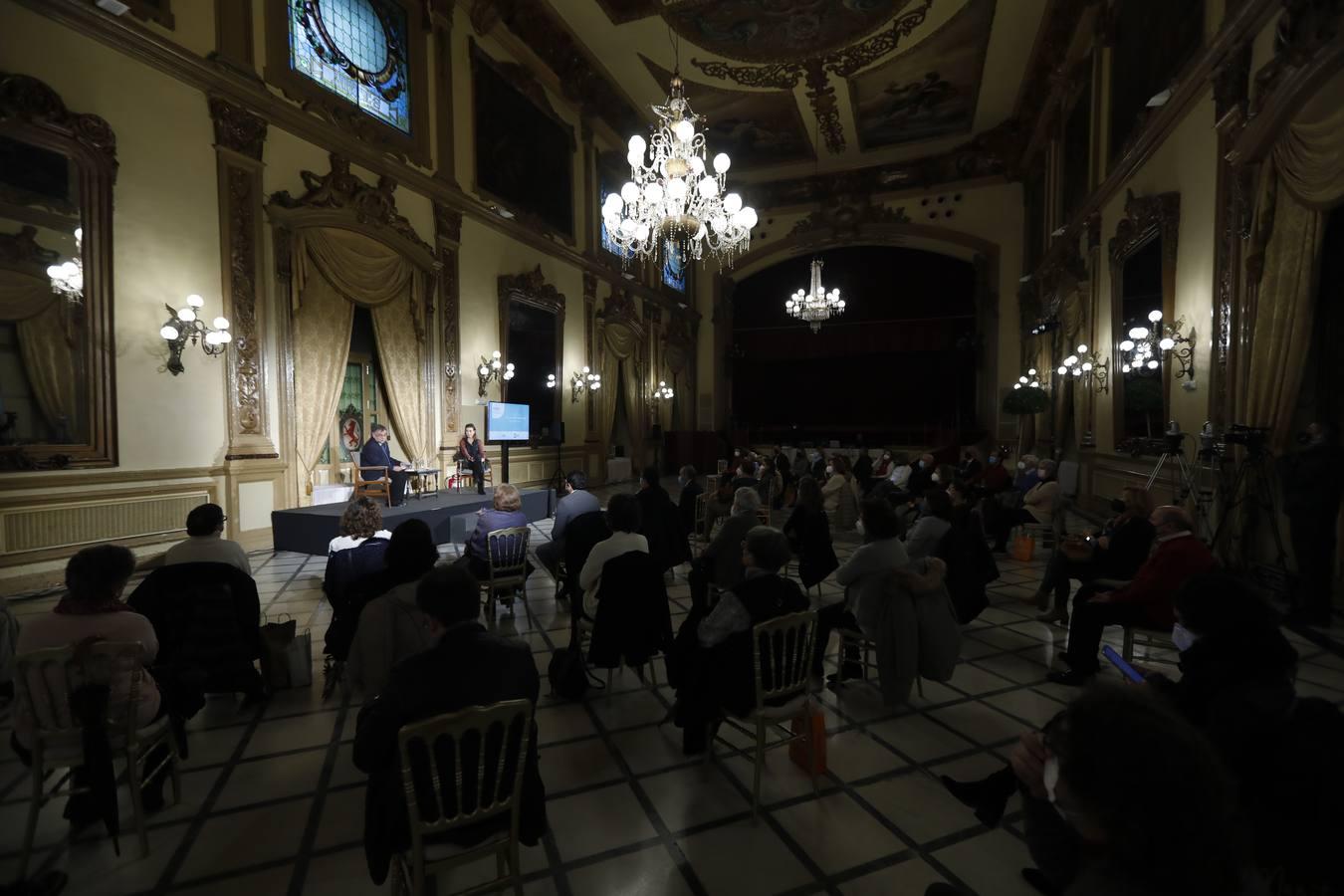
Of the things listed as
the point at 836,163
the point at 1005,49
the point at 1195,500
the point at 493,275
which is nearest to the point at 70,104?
the point at 493,275

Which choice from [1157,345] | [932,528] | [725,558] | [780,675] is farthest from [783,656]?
[1157,345]

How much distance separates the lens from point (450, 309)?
8.98 meters

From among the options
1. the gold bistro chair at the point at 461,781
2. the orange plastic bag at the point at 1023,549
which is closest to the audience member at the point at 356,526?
the gold bistro chair at the point at 461,781

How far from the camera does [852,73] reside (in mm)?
11602

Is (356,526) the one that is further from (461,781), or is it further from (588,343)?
(588,343)

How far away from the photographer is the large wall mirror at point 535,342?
10188 mm

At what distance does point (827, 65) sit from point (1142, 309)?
24.6 ft

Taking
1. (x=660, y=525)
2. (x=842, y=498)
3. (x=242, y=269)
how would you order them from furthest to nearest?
(x=842, y=498) → (x=242, y=269) → (x=660, y=525)

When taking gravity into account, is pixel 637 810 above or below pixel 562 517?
below

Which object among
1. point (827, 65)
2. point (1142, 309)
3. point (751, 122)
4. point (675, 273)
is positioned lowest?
point (1142, 309)

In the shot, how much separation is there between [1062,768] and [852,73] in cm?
1355

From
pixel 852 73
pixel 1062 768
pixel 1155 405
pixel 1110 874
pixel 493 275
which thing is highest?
pixel 852 73

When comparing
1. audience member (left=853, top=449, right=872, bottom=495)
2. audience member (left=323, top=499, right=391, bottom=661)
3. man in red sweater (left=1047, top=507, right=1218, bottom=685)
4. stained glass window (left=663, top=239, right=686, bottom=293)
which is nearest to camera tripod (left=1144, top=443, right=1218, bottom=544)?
man in red sweater (left=1047, top=507, right=1218, bottom=685)

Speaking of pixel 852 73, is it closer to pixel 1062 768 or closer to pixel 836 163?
pixel 836 163
